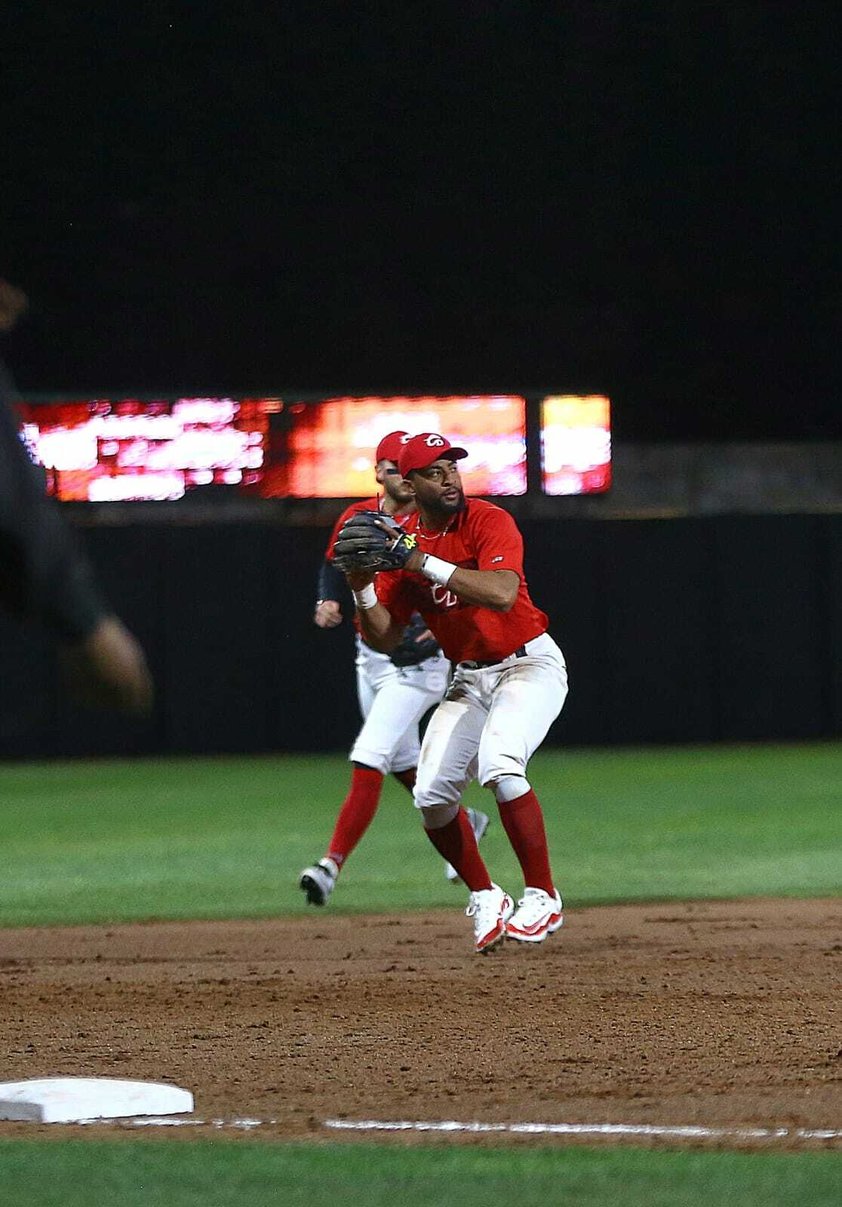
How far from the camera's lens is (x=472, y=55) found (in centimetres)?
2155

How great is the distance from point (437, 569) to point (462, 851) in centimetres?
118

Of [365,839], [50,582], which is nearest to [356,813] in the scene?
[365,839]

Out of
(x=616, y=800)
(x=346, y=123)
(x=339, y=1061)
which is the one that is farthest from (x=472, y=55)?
(x=339, y=1061)

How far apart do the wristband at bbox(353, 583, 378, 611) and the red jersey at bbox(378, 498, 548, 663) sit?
146 mm

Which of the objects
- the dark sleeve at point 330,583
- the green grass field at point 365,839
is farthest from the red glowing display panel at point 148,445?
the dark sleeve at point 330,583

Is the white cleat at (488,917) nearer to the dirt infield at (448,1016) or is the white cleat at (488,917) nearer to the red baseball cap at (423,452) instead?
the dirt infield at (448,1016)

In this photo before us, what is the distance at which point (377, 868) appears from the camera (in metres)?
Result: 9.83

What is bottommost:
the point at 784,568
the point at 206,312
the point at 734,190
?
the point at 784,568

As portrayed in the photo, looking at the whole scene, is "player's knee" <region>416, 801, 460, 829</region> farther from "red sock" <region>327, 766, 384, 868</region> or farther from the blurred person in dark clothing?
the blurred person in dark clothing

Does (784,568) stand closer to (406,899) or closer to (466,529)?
(406,899)

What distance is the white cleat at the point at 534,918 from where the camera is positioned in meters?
6.55

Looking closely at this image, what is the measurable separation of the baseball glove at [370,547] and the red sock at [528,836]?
982 mm

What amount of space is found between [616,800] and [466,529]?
677 centimetres

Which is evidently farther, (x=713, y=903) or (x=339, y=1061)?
(x=713, y=903)
